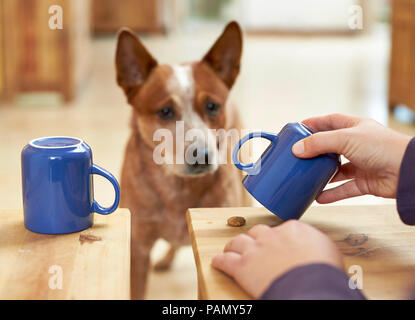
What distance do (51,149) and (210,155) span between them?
845 millimetres

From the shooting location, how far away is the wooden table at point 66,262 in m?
0.67

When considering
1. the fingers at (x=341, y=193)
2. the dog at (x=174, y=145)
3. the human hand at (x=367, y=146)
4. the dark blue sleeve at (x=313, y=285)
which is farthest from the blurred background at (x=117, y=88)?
the dark blue sleeve at (x=313, y=285)

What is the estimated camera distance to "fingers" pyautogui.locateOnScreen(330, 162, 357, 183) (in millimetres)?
953

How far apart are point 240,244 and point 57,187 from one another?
0.27 meters

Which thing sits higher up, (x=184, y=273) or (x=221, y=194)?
(x=221, y=194)

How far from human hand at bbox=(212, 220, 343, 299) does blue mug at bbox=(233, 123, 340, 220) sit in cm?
12

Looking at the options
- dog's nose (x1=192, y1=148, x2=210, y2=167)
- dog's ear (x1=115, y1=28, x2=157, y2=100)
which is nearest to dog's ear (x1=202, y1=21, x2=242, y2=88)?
dog's ear (x1=115, y1=28, x2=157, y2=100)

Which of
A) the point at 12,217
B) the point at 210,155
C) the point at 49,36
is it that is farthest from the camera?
the point at 49,36

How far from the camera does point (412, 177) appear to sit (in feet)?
2.51

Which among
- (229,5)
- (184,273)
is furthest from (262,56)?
(184,273)

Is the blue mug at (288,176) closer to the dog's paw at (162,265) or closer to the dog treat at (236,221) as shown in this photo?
the dog treat at (236,221)

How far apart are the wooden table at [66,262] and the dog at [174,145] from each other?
75 centimetres

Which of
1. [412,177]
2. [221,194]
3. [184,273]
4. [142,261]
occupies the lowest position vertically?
[184,273]
